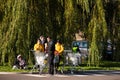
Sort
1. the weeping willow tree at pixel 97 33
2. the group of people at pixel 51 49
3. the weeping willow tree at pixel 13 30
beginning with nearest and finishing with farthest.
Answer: the group of people at pixel 51 49
the weeping willow tree at pixel 13 30
the weeping willow tree at pixel 97 33

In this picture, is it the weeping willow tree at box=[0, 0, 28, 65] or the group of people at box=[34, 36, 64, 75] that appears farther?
the weeping willow tree at box=[0, 0, 28, 65]

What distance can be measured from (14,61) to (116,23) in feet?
24.7

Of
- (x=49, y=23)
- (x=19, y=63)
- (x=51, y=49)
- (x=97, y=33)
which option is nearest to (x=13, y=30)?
(x=19, y=63)

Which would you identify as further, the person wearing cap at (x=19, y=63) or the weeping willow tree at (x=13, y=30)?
the person wearing cap at (x=19, y=63)

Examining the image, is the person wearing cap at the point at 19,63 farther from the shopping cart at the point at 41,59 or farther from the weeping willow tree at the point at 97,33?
the weeping willow tree at the point at 97,33

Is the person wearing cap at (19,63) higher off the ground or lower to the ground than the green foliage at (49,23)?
lower

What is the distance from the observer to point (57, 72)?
2195 cm

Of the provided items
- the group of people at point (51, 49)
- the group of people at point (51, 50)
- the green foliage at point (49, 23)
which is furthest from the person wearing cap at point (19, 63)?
the group of people at point (51, 50)

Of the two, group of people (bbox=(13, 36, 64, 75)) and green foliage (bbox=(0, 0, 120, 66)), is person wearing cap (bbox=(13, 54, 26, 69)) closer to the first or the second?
green foliage (bbox=(0, 0, 120, 66))

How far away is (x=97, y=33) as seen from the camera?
25.4m

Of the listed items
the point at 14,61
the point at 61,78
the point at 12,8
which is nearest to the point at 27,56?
the point at 14,61

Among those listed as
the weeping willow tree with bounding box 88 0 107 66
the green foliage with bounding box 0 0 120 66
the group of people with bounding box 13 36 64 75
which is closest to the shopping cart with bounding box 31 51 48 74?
the group of people with bounding box 13 36 64 75

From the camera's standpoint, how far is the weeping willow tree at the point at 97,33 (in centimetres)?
2531

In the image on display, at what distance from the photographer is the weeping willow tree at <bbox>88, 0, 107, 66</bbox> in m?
25.3
